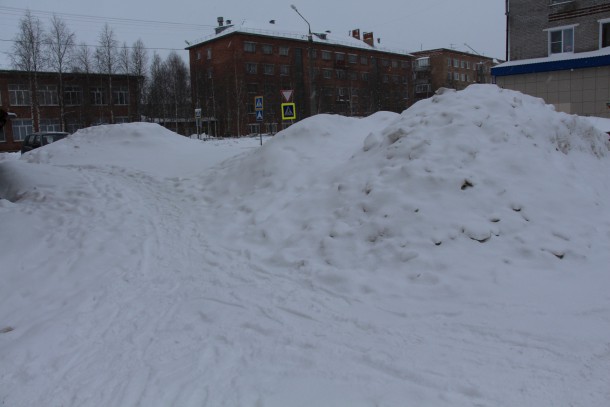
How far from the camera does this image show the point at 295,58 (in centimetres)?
7075

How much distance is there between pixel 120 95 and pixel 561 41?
156ft

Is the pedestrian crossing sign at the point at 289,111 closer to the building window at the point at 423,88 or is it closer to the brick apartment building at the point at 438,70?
the brick apartment building at the point at 438,70

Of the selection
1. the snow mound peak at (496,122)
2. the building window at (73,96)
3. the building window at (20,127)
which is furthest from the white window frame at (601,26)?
the building window at (20,127)

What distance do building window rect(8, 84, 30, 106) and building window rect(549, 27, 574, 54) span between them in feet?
164

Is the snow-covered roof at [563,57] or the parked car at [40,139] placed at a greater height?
the snow-covered roof at [563,57]

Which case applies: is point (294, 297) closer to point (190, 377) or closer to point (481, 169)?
point (190, 377)

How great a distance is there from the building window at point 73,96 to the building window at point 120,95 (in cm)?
368

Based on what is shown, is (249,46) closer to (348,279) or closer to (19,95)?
(19,95)

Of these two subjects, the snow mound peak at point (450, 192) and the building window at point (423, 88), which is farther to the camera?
the building window at point (423, 88)

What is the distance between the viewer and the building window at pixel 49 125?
53.8 meters

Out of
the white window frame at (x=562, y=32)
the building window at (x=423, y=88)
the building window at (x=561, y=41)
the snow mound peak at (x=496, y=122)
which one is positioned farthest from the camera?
the building window at (x=423, y=88)

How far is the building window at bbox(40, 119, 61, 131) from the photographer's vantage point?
Answer: 53.8 metres

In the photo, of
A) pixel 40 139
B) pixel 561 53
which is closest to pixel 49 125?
pixel 40 139

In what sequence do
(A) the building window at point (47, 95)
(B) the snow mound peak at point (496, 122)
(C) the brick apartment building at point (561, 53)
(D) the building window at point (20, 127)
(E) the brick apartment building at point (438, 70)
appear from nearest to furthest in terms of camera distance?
A: (B) the snow mound peak at point (496, 122) → (C) the brick apartment building at point (561, 53) → (D) the building window at point (20, 127) → (A) the building window at point (47, 95) → (E) the brick apartment building at point (438, 70)
